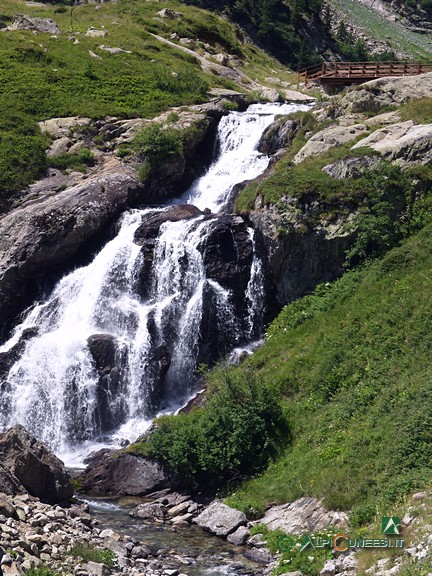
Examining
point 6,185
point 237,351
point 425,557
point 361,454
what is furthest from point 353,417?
point 6,185

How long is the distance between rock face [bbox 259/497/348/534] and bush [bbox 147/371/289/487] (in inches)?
119

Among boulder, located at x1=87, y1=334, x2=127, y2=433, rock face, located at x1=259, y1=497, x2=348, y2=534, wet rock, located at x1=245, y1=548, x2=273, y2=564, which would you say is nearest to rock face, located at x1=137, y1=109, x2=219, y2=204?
boulder, located at x1=87, y1=334, x2=127, y2=433

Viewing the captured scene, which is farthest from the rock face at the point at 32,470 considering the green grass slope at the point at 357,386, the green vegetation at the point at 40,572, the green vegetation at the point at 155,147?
the green vegetation at the point at 155,147

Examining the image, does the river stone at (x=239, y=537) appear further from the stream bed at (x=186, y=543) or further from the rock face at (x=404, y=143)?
the rock face at (x=404, y=143)

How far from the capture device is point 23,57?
181 ft

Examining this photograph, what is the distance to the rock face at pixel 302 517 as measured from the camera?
18422 millimetres

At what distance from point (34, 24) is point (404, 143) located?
41350mm

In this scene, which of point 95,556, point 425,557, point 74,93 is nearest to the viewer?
point 425,557

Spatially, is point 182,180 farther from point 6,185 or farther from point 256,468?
point 256,468

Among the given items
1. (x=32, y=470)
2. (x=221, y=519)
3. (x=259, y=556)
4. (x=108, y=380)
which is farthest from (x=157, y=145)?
(x=259, y=556)

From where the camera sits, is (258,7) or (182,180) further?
(258,7)

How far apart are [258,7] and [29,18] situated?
105 feet

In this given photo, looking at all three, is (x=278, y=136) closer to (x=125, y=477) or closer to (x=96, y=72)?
(x=96, y=72)

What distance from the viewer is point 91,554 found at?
16.6m
